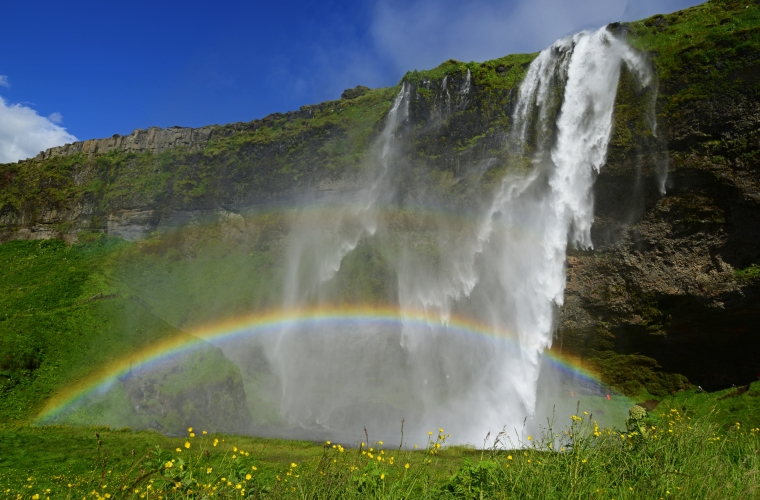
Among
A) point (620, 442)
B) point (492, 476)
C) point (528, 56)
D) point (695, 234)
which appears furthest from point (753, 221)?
point (492, 476)

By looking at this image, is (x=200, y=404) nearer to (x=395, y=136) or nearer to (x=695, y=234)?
(x=395, y=136)

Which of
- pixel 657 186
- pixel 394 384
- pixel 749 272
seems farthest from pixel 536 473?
pixel 394 384

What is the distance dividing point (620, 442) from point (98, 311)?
124 feet

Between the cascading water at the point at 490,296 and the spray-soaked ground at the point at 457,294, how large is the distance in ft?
0.33

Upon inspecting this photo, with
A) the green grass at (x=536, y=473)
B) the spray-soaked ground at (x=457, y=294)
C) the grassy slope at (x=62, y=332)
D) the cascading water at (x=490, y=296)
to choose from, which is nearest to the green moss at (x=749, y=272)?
the spray-soaked ground at (x=457, y=294)

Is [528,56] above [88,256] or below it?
above

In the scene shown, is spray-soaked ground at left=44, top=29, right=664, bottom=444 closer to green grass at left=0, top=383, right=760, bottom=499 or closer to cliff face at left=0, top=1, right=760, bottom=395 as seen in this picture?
cliff face at left=0, top=1, right=760, bottom=395

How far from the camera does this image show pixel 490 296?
38.8m

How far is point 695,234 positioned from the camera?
30328 mm

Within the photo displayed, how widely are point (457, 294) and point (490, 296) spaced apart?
11.0 ft

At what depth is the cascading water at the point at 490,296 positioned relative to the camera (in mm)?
33844

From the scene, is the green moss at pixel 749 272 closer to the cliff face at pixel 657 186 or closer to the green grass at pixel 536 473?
the cliff face at pixel 657 186

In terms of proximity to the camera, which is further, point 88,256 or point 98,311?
point 88,256

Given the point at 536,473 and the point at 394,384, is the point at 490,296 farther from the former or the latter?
the point at 536,473
